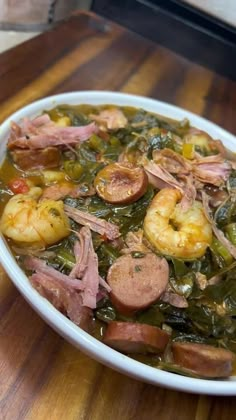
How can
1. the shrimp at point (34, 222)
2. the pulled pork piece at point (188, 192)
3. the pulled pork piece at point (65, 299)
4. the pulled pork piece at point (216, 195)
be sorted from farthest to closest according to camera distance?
the pulled pork piece at point (216, 195), the pulled pork piece at point (188, 192), the shrimp at point (34, 222), the pulled pork piece at point (65, 299)

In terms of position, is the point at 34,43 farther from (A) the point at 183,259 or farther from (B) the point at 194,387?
(B) the point at 194,387

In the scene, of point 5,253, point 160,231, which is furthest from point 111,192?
point 5,253

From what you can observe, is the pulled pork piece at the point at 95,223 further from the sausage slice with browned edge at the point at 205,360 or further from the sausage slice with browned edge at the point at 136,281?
the sausage slice with browned edge at the point at 205,360

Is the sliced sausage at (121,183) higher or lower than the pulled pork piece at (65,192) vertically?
higher

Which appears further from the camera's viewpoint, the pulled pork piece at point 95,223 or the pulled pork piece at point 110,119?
the pulled pork piece at point 110,119

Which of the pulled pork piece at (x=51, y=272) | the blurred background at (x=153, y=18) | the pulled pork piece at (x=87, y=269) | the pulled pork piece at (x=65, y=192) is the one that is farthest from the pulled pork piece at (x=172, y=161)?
the blurred background at (x=153, y=18)

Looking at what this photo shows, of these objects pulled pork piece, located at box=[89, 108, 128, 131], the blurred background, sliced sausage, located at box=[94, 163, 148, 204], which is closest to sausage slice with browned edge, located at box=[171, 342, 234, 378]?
sliced sausage, located at box=[94, 163, 148, 204]

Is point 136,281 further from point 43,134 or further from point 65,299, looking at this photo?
point 43,134
